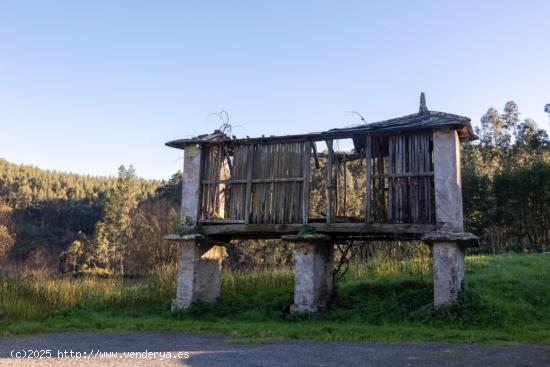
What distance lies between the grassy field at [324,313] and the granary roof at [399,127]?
384 cm

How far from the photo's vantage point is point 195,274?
14.0 metres

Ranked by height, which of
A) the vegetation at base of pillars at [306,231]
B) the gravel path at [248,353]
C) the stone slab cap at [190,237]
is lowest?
the gravel path at [248,353]

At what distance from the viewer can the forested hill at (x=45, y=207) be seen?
57.9 m

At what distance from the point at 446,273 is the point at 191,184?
7.03m

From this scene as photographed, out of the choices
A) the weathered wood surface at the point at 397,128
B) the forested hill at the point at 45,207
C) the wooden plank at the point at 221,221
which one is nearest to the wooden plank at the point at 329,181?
the weathered wood surface at the point at 397,128

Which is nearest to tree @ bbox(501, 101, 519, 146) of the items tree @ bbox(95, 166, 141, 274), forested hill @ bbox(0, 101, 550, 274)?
forested hill @ bbox(0, 101, 550, 274)

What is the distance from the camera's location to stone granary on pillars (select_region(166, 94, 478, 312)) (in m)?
12.1

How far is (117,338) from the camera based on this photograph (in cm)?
1038

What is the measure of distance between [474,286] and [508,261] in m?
5.99

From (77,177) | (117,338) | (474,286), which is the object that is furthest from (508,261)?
(77,177)

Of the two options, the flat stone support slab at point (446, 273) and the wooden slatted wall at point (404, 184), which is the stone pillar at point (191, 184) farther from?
the flat stone support slab at point (446, 273)

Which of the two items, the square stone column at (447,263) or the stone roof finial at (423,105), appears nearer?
the square stone column at (447,263)

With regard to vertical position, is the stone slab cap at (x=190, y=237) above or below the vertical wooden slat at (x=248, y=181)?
below

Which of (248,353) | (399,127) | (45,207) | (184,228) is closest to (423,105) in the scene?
(399,127)
